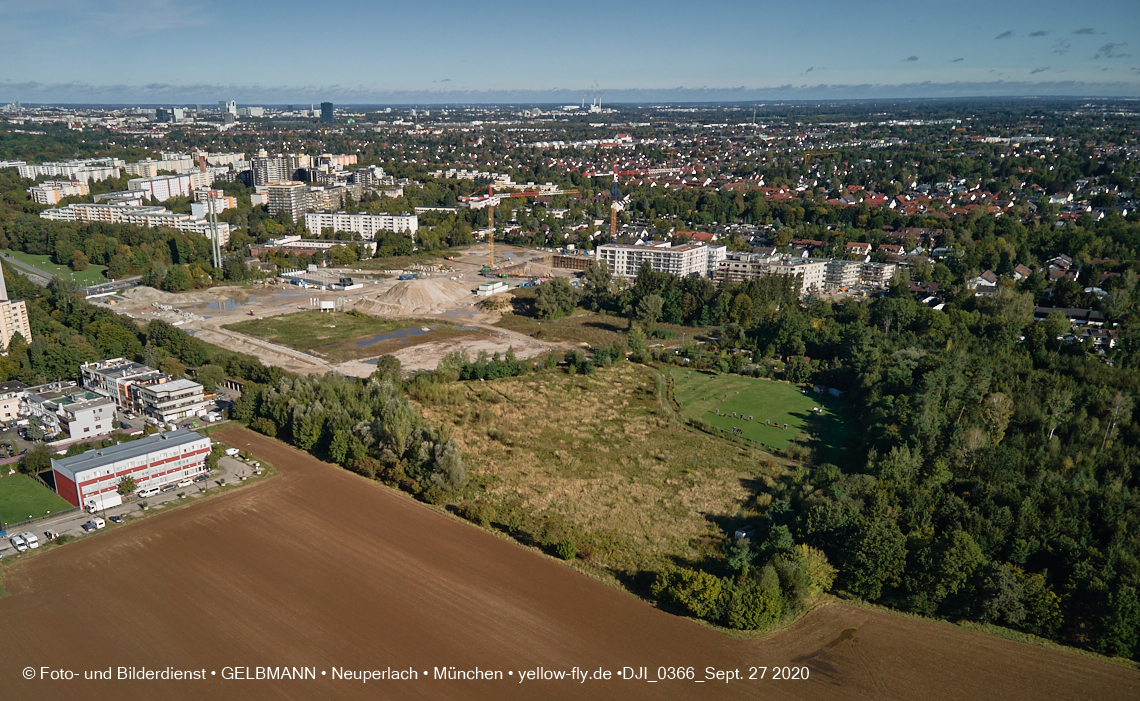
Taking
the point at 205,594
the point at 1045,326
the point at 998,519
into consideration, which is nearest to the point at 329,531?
the point at 205,594

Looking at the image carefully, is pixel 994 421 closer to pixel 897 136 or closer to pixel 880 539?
pixel 880 539

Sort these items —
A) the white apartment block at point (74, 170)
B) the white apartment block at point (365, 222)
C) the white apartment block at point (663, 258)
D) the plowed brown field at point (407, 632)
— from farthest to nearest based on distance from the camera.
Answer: the white apartment block at point (74, 170), the white apartment block at point (365, 222), the white apartment block at point (663, 258), the plowed brown field at point (407, 632)

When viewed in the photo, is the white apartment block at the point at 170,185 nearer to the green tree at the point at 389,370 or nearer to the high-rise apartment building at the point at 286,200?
the high-rise apartment building at the point at 286,200

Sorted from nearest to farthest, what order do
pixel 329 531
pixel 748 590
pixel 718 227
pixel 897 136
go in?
pixel 748 590 < pixel 329 531 < pixel 718 227 < pixel 897 136

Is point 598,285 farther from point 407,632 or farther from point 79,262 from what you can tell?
point 79,262

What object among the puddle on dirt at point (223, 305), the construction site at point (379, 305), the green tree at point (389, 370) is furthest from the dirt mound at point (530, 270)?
the green tree at point (389, 370)

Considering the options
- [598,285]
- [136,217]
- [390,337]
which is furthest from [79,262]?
[598,285]
